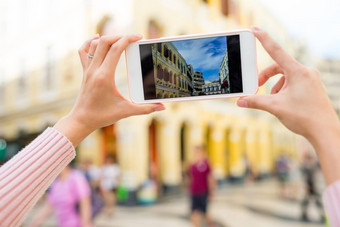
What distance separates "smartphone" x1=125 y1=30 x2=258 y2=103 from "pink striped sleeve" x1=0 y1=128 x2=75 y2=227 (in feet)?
1.44

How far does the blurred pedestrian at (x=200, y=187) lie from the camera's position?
7.42 metres

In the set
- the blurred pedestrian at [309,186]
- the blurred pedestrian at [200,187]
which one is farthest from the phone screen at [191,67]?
the blurred pedestrian at [309,186]

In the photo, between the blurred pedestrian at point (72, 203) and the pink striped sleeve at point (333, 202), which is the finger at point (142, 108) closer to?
the pink striped sleeve at point (333, 202)

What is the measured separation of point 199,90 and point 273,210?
37.0 ft

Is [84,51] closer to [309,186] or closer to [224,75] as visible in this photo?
[224,75]

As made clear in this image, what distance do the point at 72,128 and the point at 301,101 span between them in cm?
68

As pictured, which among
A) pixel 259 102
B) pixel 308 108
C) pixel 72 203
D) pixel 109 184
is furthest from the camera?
pixel 109 184

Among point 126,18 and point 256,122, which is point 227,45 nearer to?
point 126,18

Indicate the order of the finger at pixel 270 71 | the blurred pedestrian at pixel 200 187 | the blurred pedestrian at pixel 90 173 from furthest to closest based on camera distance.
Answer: the blurred pedestrian at pixel 90 173 < the blurred pedestrian at pixel 200 187 < the finger at pixel 270 71

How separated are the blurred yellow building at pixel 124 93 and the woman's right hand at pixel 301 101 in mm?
12466

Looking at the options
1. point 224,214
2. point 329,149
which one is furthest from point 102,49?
point 224,214

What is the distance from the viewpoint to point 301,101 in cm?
101

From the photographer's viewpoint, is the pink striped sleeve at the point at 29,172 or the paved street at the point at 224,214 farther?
the paved street at the point at 224,214

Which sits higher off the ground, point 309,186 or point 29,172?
point 29,172
